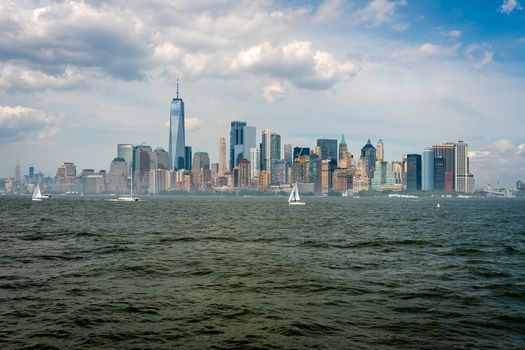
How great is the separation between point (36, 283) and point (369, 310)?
23.7 meters

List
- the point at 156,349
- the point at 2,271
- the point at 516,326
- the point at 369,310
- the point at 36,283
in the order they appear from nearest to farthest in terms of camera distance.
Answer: the point at 156,349, the point at 516,326, the point at 369,310, the point at 36,283, the point at 2,271

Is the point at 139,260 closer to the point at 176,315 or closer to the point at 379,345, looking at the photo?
the point at 176,315

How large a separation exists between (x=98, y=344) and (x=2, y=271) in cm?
2160

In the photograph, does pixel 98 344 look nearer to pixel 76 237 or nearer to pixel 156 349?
pixel 156 349

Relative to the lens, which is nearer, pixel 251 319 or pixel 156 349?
pixel 156 349

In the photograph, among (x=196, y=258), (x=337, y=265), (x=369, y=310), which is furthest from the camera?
(x=196, y=258)

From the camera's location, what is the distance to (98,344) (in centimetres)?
2058

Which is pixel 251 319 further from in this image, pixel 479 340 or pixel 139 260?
pixel 139 260

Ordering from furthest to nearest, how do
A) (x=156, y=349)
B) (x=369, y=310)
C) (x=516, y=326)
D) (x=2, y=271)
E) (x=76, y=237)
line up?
(x=76, y=237), (x=2, y=271), (x=369, y=310), (x=516, y=326), (x=156, y=349)

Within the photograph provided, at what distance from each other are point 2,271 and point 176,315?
20562 mm

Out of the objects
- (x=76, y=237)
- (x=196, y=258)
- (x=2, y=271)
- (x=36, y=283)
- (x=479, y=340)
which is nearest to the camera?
(x=479, y=340)

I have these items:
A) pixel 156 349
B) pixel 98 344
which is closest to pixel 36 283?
pixel 98 344

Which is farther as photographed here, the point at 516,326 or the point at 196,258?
the point at 196,258

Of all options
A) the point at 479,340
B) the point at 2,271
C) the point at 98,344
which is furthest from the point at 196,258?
the point at 479,340
